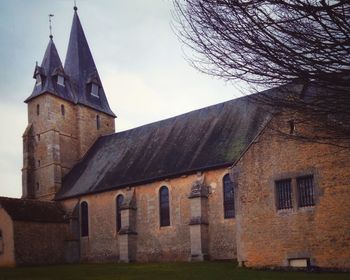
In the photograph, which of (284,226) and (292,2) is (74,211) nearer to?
(284,226)

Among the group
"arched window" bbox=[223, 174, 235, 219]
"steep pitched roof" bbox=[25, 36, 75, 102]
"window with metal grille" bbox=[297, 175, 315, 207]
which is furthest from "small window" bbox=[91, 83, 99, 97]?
"window with metal grille" bbox=[297, 175, 315, 207]

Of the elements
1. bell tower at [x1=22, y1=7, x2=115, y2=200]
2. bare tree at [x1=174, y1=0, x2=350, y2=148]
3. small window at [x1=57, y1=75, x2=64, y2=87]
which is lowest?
bare tree at [x1=174, y1=0, x2=350, y2=148]

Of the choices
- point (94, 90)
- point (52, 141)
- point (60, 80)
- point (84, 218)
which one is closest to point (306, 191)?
point (84, 218)

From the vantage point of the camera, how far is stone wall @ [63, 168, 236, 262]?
2700 cm

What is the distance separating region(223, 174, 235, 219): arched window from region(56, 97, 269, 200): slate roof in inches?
40.2

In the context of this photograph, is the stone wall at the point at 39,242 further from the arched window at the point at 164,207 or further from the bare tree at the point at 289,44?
the bare tree at the point at 289,44

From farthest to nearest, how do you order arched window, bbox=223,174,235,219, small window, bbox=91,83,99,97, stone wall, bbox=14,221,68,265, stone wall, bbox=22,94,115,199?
1. small window, bbox=91,83,99,97
2. stone wall, bbox=22,94,115,199
3. stone wall, bbox=14,221,68,265
4. arched window, bbox=223,174,235,219

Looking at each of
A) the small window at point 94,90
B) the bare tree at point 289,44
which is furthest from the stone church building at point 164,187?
the bare tree at point 289,44

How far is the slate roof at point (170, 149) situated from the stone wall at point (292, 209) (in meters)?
5.76

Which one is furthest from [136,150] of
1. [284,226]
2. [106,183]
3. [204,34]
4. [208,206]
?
[204,34]

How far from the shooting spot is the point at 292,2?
713 cm

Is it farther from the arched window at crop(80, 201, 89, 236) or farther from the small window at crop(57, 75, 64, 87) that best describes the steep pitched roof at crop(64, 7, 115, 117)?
the arched window at crop(80, 201, 89, 236)

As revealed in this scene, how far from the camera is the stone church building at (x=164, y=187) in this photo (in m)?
18.7

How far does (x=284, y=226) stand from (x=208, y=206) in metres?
8.81
